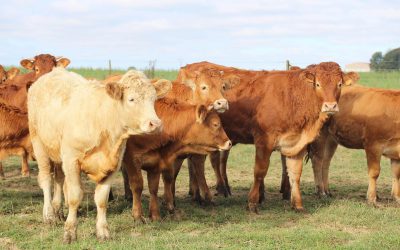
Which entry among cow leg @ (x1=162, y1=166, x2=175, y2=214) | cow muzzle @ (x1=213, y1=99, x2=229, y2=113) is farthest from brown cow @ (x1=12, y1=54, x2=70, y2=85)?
cow muzzle @ (x1=213, y1=99, x2=229, y2=113)

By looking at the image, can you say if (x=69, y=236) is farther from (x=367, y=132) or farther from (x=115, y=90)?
(x=367, y=132)

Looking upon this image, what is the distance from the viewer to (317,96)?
9.11 m

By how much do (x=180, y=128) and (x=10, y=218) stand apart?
103 inches

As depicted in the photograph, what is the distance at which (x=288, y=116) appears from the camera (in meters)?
9.12

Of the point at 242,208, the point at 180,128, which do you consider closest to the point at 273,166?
the point at 242,208

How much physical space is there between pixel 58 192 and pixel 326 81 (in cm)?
417

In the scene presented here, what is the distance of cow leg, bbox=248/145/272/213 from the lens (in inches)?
357

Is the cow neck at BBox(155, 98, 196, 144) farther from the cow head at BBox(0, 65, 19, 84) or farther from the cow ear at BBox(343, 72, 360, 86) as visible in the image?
the cow head at BBox(0, 65, 19, 84)

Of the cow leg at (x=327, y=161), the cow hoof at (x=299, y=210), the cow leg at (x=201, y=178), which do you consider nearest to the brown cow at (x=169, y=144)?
the cow leg at (x=201, y=178)

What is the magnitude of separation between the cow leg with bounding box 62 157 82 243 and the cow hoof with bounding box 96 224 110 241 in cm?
29

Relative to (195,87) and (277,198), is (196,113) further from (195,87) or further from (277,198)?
(277,198)

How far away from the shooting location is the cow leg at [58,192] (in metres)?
8.23

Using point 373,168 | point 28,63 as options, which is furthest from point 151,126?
point 28,63

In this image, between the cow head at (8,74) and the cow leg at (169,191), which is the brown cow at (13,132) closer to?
the cow leg at (169,191)
